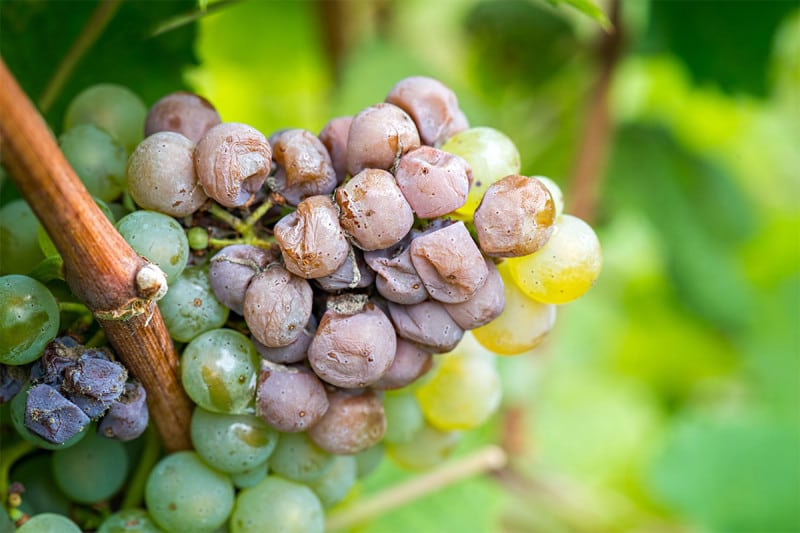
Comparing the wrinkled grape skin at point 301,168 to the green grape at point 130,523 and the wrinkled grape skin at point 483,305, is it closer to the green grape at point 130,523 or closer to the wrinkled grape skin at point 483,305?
the wrinkled grape skin at point 483,305

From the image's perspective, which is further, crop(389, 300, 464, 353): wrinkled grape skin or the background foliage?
the background foliage

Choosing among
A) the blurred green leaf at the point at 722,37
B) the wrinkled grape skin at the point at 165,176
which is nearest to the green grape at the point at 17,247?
the wrinkled grape skin at the point at 165,176

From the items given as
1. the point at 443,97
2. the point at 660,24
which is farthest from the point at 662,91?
the point at 443,97

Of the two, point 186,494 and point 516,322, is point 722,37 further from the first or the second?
point 186,494

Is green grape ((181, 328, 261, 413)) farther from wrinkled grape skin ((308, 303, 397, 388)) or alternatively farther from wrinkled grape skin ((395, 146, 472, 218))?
wrinkled grape skin ((395, 146, 472, 218))

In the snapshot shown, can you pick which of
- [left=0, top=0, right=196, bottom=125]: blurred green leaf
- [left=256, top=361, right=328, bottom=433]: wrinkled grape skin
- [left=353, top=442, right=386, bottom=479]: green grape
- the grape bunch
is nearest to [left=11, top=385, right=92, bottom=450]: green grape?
the grape bunch

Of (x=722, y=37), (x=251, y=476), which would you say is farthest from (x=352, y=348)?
(x=722, y=37)
